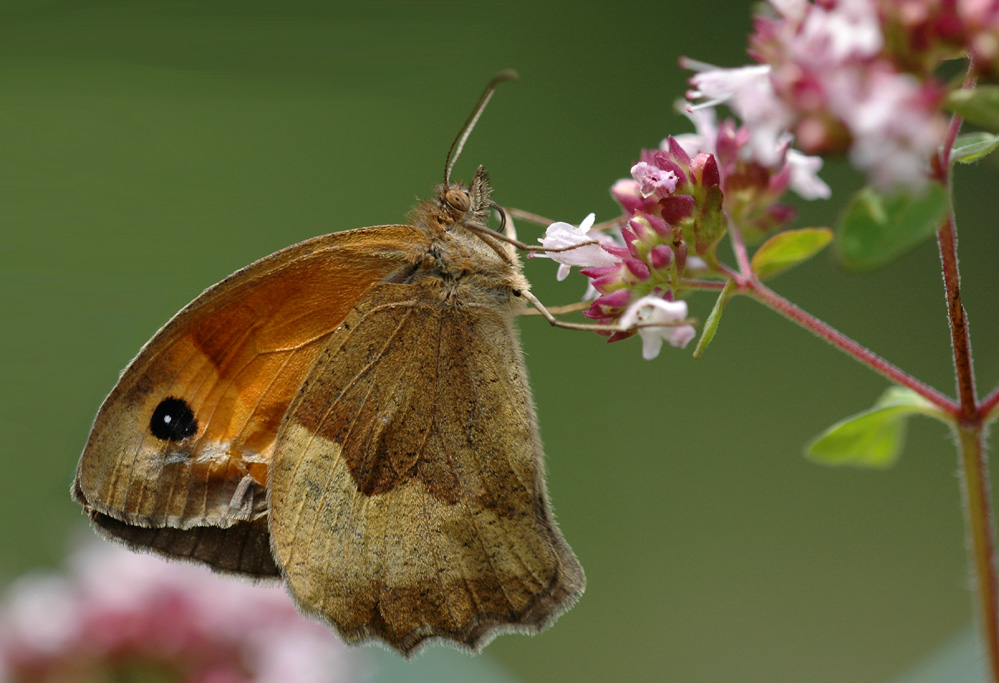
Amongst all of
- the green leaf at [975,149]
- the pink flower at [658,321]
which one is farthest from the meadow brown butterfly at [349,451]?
the green leaf at [975,149]

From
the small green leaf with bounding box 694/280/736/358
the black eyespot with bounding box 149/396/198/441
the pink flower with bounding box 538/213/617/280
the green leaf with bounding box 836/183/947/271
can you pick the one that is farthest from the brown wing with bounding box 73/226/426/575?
the green leaf with bounding box 836/183/947/271

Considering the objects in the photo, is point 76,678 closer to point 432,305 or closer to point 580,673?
point 432,305

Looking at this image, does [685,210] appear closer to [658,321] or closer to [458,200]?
[658,321]

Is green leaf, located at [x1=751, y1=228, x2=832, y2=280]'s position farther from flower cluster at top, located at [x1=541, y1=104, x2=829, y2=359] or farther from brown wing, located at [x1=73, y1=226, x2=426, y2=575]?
brown wing, located at [x1=73, y1=226, x2=426, y2=575]

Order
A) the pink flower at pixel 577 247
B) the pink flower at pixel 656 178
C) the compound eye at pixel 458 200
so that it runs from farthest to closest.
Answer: the compound eye at pixel 458 200 < the pink flower at pixel 577 247 < the pink flower at pixel 656 178

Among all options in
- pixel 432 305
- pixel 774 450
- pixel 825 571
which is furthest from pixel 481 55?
pixel 432 305

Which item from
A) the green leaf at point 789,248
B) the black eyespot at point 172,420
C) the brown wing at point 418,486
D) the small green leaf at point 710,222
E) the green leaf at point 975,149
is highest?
the green leaf at point 975,149

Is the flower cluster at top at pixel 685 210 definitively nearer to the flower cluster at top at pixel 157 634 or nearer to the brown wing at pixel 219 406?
the brown wing at pixel 219 406
